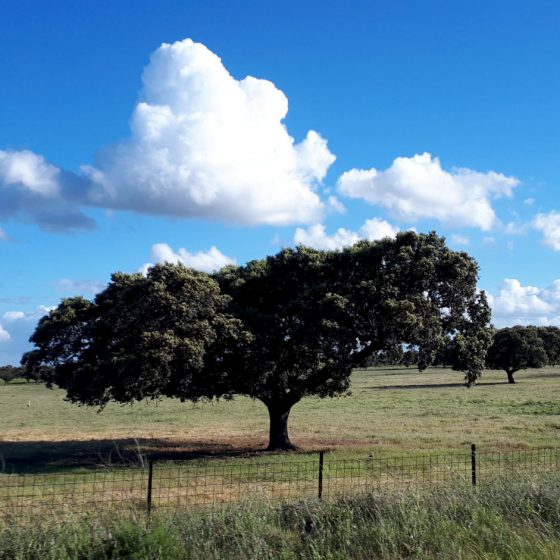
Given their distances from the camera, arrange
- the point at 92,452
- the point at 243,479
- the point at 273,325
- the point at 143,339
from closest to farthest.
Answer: the point at 243,479 < the point at 143,339 < the point at 273,325 < the point at 92,452

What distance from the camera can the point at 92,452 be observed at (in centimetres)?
2705

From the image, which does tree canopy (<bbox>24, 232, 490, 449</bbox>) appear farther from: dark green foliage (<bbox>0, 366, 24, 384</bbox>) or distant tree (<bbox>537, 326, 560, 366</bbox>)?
dark green foliage (<bbox>0, 366, 24, 384</bbox>)

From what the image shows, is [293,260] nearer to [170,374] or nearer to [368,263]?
[368,263]

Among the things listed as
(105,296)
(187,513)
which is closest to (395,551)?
(187,513)

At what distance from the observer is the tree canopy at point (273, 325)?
22.7m

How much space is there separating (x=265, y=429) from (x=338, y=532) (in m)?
29.5

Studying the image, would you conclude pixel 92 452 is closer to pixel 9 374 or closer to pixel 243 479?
pixel 243 479

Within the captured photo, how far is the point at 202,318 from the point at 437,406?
107ft

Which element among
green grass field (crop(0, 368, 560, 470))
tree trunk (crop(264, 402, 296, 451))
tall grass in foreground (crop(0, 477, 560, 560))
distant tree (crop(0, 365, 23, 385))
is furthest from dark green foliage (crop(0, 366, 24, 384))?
tall grass in foreground (crop(0, 477, 560, 560))

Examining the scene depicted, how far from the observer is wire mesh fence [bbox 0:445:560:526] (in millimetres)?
13556

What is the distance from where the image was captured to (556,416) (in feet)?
125

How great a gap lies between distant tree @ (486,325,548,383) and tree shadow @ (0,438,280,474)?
65.7 metres

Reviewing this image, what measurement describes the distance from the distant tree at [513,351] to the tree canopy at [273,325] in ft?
216

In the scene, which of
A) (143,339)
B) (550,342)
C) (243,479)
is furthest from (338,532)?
(550,342)
